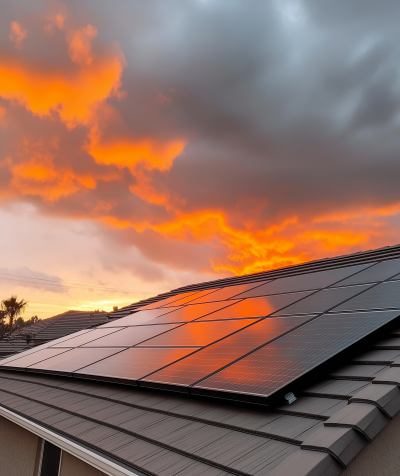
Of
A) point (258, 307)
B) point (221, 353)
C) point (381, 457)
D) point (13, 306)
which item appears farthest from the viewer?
point (13, 306)

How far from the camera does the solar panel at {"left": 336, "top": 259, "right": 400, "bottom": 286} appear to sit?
714cm

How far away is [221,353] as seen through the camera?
18.0 feet

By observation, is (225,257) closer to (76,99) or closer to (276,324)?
(76,99)

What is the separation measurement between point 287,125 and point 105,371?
18409mm

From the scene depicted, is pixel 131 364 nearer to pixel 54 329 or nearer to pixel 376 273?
pixel 376 273

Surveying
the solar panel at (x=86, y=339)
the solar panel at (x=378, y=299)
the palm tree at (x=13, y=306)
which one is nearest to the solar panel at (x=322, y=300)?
the solar panel at (x=378, y=299)

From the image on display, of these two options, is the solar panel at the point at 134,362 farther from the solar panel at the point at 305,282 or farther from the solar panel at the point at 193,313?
the solar panel at the point at 305,282

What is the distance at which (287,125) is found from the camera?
2169 cm

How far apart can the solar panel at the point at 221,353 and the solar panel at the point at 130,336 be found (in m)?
2.44

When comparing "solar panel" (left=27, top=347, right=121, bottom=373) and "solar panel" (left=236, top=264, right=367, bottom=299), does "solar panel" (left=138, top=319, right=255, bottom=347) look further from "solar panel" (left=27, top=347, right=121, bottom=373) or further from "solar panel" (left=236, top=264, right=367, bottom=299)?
"solar panel" (left=236, top=264, right=367, bottom=299)

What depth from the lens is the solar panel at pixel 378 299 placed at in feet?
17.7

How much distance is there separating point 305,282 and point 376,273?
1877 millimetres

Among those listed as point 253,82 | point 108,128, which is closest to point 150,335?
point 108,128

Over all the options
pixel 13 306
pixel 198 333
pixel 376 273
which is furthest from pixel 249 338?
pixel 13 306
